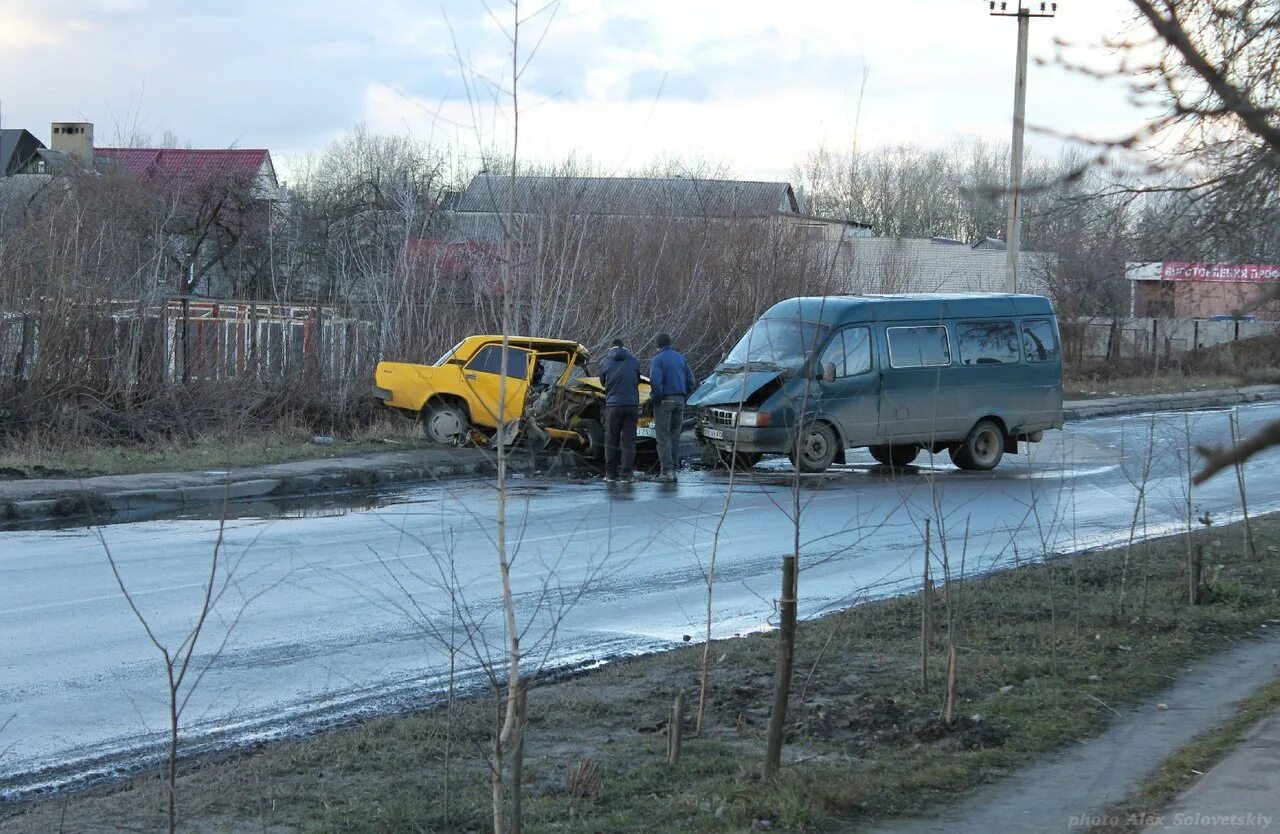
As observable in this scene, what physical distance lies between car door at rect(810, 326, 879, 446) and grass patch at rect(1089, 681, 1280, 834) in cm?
1133

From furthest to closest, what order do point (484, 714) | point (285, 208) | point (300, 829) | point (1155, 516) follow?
point (285, 208)
point (1155, 516)
point (484, 714)
point (300, 829)

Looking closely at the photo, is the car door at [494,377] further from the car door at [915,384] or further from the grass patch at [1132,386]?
the grass patch at [1132,386]

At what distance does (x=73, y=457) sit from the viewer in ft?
57.1

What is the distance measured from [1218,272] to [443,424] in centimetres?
1197

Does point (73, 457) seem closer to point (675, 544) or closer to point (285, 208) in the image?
point (675, 544)

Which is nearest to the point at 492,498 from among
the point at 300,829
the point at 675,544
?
the point at 675,544

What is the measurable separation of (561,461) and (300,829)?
15.1 meters

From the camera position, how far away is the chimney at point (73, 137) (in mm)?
46881

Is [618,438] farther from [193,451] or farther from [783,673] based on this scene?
[783,673]

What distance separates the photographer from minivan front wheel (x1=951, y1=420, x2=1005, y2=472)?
1969cm

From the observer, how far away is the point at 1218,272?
38.3ft

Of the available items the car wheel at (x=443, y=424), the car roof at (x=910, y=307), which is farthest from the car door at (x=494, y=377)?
the car roof at (x=910, y=307)

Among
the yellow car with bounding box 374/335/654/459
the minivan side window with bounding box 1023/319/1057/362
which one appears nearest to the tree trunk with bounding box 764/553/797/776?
the yellow car with bounding box 374/335/654/459

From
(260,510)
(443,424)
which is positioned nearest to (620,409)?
(443,424)
